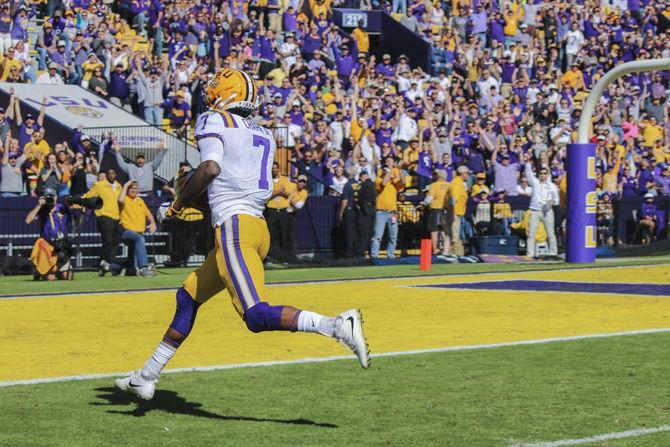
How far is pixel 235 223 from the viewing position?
753 centimetres

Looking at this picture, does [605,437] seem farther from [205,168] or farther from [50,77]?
[50,77]

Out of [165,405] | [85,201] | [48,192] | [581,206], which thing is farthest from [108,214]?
[165,405]

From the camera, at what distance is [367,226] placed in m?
25.0

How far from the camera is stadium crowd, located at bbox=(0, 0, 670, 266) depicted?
24938mm

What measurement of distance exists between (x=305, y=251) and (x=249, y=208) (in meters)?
17.4

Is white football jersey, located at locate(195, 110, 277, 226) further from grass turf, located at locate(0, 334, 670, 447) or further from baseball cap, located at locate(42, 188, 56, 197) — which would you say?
baseball cap, located at locate(42, 188, 56, 197)

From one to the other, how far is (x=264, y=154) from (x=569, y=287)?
32.1 ft

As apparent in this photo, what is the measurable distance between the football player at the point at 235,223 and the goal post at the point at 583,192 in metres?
16.0

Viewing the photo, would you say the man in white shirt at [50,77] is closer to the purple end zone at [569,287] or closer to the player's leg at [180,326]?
the purple end zone at [569,287]

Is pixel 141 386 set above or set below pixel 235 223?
below

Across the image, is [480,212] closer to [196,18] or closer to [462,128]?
[462,128]

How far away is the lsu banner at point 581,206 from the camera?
23.2 m

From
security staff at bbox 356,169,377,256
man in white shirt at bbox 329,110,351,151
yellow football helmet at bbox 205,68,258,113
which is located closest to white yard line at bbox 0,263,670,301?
security staff at bbox 356,169,377,256

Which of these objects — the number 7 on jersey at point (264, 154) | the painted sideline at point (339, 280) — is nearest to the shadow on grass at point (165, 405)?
the number 7 on jersey at point (264, 154)
